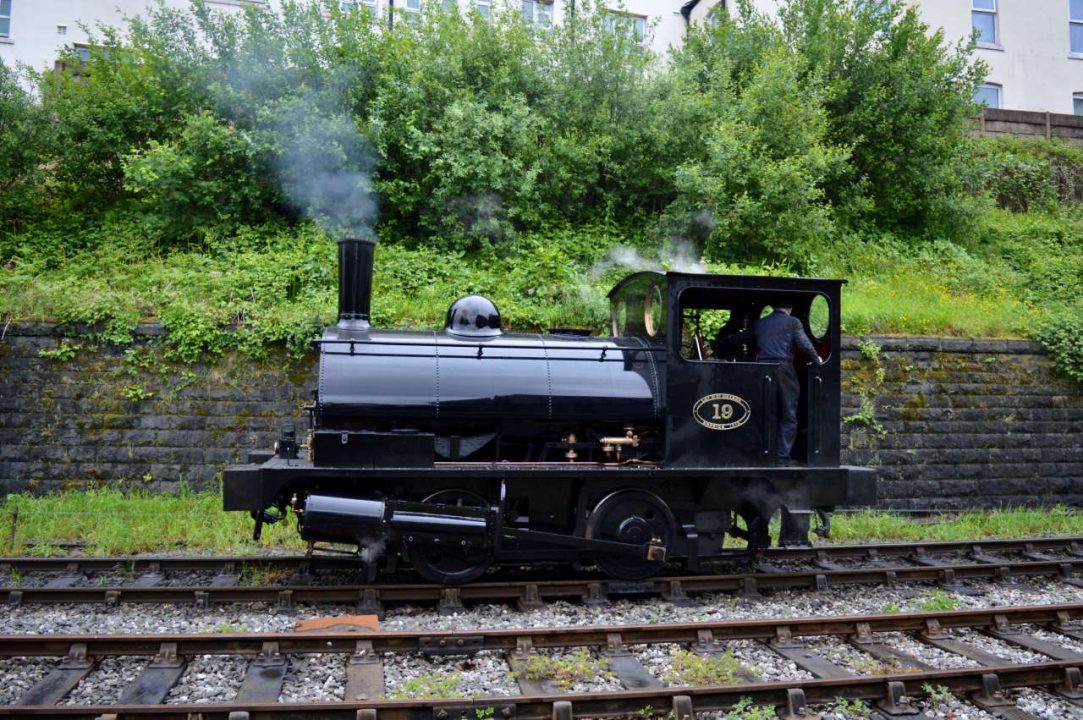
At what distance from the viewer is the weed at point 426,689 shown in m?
4.36

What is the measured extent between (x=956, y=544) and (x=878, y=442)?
96.3 inches

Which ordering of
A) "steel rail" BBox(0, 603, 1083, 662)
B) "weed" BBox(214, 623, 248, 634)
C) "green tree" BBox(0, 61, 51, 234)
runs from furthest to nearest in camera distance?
"green tree" BBox(0, 61, 51, 234), "weed" BBox(214, 623, 248, 634), "steel rail" BBox(0, 603, 1083, 662)

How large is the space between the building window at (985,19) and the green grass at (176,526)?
15393 mm

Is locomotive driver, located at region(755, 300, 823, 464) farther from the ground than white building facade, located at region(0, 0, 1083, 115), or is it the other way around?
white building facade, located at region(0, 0, 1083, 115)

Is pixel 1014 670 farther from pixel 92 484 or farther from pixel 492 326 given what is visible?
pixel 92 484

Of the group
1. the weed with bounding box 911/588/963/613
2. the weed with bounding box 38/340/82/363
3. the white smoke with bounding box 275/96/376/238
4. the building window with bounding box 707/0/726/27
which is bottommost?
the weed with bounding box 911/588/963/613

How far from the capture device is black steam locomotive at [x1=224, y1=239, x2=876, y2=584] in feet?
19.6

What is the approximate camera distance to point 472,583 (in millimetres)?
6398

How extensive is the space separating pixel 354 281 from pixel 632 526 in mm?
3248

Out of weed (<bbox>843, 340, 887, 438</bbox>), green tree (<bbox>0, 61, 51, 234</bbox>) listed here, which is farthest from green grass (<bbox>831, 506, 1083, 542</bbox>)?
green tree (<bbox>0, 61, 51, 234</bbox>)

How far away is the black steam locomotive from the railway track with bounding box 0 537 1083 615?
0.23m

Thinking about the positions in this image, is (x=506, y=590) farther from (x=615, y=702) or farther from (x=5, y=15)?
(x=5, y=15)

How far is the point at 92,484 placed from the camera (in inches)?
359

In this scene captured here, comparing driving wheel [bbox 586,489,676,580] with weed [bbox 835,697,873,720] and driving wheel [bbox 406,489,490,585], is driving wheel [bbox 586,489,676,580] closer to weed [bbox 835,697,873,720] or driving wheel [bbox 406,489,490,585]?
driving wheel [bbox 406,489,490,585]
